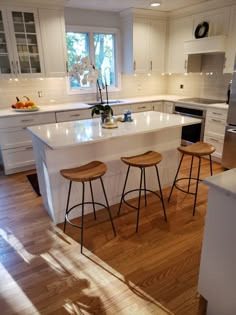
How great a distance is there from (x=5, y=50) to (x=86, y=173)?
260 centimetres

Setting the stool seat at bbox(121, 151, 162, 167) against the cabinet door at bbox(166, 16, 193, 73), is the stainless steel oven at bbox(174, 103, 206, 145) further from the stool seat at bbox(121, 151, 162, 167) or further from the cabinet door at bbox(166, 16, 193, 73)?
the stool seat at bbox(121, 151, 162, 167)

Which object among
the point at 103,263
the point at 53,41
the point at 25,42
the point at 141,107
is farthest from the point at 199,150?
the point at 25,42

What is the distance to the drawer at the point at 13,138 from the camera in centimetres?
354

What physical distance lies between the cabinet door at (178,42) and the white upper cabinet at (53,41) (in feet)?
7.04

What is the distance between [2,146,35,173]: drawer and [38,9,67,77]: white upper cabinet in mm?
1267

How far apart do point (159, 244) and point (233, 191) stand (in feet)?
3.88

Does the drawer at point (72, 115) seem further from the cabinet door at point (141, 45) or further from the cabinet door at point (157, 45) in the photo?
the cabinet door at point (157, 45)

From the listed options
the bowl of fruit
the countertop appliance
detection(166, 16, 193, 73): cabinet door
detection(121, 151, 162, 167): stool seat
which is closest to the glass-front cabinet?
the bowl of fruit

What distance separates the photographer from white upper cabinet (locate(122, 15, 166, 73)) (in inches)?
176

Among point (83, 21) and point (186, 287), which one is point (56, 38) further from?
point (186, 287)

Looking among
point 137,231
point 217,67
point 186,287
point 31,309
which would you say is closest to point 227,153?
point 217,67

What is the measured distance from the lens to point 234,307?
132 cm

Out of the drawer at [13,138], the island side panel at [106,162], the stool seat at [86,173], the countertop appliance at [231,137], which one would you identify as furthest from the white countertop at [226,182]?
the drawer at [13,138]

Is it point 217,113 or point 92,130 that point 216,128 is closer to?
point 217,113
